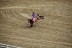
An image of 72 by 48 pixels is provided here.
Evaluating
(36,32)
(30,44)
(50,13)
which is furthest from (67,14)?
(30,44)

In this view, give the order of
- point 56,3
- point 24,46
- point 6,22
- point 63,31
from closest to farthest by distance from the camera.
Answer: point 24,46
point 63,31
point 6,22
point 56,3

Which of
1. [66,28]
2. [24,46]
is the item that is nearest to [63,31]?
[66,28]

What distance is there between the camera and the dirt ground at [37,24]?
15.8 ft

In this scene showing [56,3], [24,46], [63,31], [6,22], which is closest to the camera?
[24,46]

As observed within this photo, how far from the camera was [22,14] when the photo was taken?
19.0ft

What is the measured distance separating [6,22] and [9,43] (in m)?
0.91

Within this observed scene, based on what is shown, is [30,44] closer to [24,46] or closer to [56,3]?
[24,46]

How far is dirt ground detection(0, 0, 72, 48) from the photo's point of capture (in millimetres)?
4805

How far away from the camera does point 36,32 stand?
5094mm

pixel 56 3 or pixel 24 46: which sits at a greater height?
pixel 56 3

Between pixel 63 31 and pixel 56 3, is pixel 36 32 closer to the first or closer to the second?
pixel 63 31

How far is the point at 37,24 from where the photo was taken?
539cm

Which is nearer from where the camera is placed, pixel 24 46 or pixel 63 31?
pixel 24 46

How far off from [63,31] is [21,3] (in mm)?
1941
